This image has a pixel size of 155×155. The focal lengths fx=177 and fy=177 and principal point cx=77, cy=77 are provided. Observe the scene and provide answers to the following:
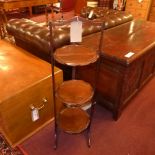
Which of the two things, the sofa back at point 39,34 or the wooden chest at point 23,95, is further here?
the sofa back at point 39,34

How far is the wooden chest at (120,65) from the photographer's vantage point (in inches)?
61.6

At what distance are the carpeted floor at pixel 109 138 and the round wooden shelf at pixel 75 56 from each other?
77cm

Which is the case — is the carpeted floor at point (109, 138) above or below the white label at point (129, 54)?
below

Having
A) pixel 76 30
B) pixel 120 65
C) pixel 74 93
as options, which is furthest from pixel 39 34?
pixel 120 65

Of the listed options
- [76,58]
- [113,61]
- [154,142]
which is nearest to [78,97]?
[76,58]

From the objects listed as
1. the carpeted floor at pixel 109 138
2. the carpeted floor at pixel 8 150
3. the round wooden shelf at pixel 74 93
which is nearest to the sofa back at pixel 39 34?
the round wooden shelf at pixel 74 93

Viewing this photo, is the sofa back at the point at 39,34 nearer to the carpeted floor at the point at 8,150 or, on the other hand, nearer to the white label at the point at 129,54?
the white label at the point at 129,54

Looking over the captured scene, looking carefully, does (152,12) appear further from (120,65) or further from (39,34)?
(39,34)

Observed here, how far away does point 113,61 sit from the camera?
1553 millimetres

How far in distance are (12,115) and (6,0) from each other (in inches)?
128

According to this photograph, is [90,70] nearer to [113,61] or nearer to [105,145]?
[113,61]

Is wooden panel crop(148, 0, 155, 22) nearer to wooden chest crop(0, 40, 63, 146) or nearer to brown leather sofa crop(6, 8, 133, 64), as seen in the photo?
brown leather sofa crop(6, 8, 133, 64)

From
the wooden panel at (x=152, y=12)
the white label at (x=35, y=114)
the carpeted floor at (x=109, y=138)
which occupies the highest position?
the wooden panel at (x=152, y=12)

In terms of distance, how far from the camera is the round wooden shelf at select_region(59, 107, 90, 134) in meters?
1.53
